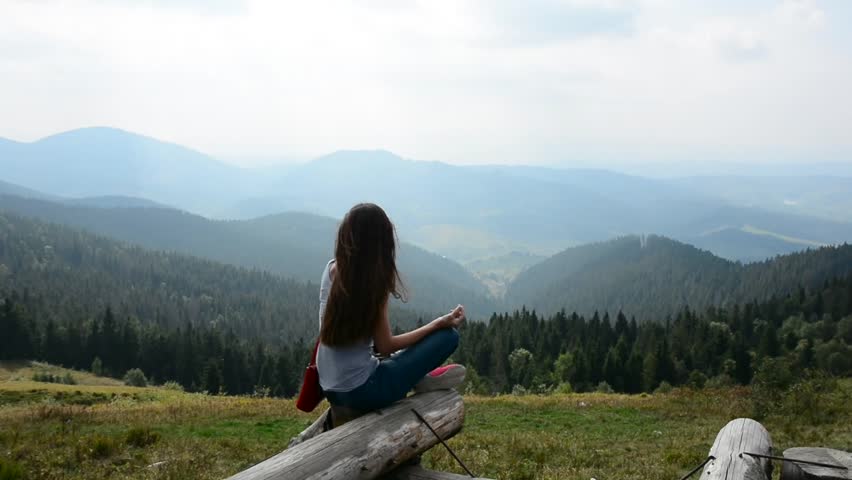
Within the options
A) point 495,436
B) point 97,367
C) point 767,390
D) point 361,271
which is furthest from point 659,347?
point 361,271

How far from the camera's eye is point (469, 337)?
98.8 m

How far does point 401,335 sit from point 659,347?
81.5 metres

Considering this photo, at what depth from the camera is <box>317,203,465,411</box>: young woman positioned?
6.21 meters

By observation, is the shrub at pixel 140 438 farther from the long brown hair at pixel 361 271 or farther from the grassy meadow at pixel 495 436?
the long brown hair at pixel 361 271

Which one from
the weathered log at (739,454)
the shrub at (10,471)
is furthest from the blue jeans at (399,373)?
the shrub at (10,471)

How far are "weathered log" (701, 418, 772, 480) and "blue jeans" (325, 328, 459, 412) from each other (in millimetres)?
2977

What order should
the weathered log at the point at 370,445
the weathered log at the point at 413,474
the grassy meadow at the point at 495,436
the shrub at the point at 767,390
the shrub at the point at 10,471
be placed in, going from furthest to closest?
1. the shrub at the point at 767,390
2. the grassy meadow at the point at 495,436
3. the shrub at the point at 10,471
4. the weathered log at the point at 413,474
5. the weathered log at the point at 370,445

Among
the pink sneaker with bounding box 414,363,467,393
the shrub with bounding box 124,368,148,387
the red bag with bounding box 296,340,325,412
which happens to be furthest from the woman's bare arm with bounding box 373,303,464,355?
the shrub with bounding box 124,368,148,387

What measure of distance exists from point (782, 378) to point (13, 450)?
960 inches

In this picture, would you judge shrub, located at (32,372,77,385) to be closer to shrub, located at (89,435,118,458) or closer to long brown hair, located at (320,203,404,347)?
shrub, located at (89,435,118,458)

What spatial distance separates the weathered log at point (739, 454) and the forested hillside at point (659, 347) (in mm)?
60378

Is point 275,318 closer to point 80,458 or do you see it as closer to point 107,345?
point 107,345

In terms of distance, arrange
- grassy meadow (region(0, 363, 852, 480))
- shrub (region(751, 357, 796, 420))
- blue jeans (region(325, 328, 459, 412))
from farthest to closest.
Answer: shrub (region(751, 357, 796, 420)), grassy meadow (region(0, 363, 852, 480)), blue jeans (region(325, 328, 459, 412))

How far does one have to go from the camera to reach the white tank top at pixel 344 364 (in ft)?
21.0
